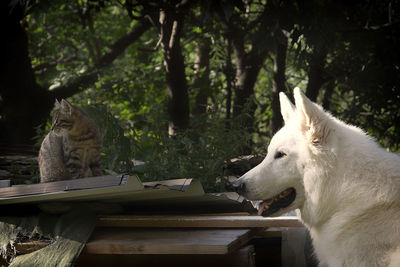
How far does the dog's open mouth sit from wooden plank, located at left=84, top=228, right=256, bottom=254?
21 cm

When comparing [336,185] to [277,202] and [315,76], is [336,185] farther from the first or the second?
[315,76]

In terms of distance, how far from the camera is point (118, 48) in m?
9.88

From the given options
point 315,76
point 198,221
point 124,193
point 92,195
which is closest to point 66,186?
point 92,195

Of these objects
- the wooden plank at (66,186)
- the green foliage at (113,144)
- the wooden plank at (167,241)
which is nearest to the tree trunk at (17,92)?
the green foliage at (113,144)

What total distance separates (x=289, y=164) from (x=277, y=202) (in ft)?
0.94

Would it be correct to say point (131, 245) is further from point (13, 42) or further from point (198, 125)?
point (13, 42)

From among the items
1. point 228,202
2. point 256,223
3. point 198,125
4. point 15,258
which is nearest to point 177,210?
Answer: point 228,202

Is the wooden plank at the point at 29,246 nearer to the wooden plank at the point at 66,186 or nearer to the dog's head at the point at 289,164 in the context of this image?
the wooden plank at the point at 66,186

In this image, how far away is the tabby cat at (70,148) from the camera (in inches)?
192

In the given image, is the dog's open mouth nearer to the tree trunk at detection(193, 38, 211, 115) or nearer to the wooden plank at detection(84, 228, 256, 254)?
the wooden plank at detection(84, 228, 256, 254)

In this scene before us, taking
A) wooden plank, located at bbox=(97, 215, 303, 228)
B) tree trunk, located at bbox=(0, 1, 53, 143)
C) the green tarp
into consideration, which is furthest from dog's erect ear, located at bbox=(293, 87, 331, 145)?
tree trunk, located at bbox=(0, 1, 53, 143)

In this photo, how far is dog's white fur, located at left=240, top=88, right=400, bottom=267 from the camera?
10.1 feet

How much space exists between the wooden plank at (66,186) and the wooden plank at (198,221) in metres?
0.48

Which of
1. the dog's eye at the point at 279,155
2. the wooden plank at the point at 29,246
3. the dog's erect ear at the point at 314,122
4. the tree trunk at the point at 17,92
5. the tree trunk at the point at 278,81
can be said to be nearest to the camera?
the dog's erect ear at the point at 314,122
